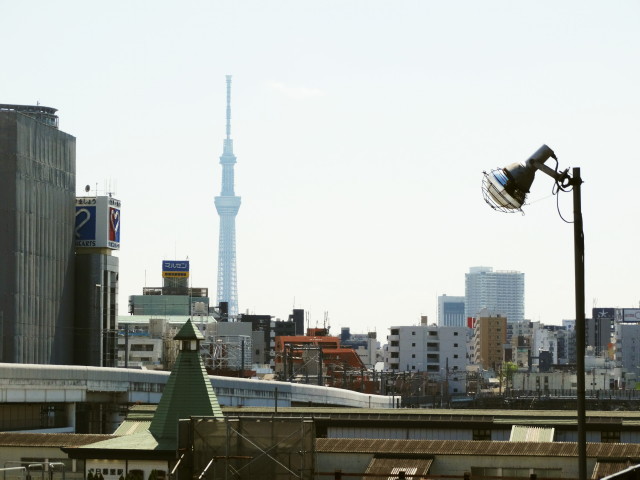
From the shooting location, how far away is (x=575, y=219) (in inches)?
818

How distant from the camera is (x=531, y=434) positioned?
68688 mm

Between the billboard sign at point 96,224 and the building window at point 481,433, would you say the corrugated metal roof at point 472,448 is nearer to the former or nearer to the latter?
the building window at point 481,433

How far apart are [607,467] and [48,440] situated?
2646 centimetres

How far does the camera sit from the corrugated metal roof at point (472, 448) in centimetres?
5222

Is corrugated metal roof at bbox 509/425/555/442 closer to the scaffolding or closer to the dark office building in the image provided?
the scaffolding

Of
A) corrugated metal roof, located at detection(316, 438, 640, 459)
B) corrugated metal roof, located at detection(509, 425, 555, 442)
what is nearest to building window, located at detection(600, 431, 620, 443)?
corrugated metal roof, located at detection(509, 425, 555, 442)

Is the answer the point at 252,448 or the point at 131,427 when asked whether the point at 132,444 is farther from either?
the point at 131,427

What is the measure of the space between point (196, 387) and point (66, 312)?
320ft

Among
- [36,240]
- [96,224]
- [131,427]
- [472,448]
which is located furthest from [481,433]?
[96,224]

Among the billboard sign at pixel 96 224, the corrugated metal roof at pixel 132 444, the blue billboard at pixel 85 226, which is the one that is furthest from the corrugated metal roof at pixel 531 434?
the blue billboard at pixel 85 226

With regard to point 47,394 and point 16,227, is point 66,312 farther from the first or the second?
point 47,394

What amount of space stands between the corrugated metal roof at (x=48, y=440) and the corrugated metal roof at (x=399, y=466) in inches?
510

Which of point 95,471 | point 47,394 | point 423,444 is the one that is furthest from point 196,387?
point 47,394

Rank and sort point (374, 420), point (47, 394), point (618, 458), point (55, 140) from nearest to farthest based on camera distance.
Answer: point (618, 458) < point (374, 420) < point (47, 394) < point (55, 140)
